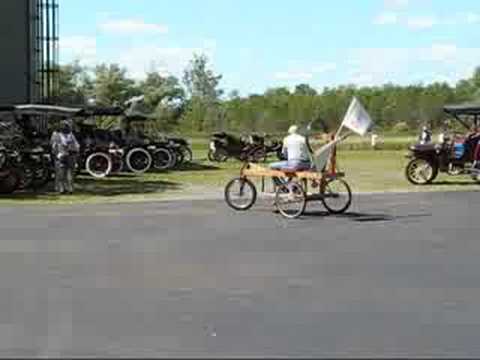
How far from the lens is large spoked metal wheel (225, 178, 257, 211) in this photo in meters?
19.2

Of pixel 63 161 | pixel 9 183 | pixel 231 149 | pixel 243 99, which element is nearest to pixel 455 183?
pixel 63 161

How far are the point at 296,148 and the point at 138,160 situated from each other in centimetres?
1539

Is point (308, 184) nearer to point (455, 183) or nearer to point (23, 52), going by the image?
point (455, 183)

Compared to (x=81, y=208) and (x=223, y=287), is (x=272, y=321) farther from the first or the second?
(x=81, y=208)

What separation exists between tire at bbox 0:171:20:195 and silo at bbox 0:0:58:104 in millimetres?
16150

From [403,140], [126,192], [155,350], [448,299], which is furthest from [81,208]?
[403,140]

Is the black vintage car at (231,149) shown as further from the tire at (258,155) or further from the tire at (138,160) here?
the tire at (138,160)

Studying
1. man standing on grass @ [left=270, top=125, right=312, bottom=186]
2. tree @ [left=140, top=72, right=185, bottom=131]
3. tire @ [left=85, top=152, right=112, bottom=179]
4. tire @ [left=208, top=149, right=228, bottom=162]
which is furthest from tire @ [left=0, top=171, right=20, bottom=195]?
tree @ [left=140, top=72, right=185, bottom=131]

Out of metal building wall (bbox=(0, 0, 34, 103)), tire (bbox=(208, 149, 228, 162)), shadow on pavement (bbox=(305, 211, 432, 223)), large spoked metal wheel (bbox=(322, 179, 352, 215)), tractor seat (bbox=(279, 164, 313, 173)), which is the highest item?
metal building wall (bbox=(0, 0, 34, 103))

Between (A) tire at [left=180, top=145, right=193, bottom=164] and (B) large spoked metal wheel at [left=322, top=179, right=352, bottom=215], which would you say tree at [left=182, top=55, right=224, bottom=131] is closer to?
(A) tire at [left=180, top=145, right=193, bottom=164]

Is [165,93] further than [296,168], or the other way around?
[165,93]

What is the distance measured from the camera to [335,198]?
18891 millimetres

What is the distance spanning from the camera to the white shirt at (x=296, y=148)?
61.6ft

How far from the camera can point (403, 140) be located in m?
61.9
